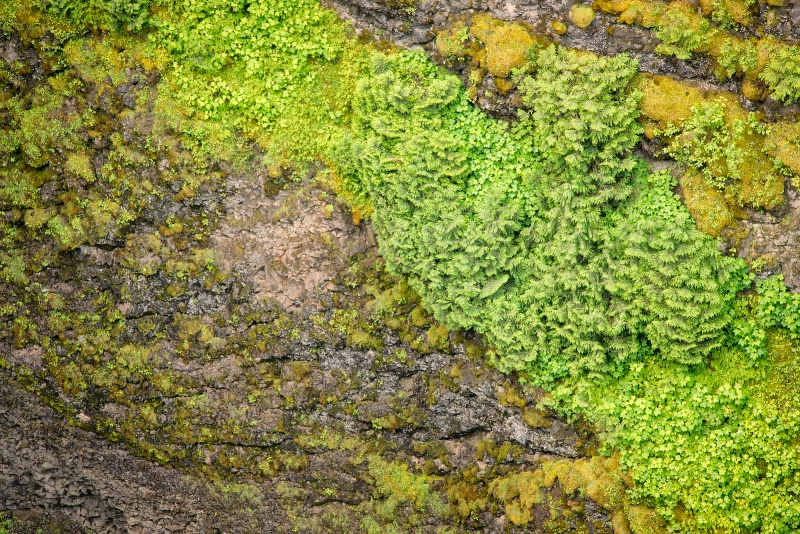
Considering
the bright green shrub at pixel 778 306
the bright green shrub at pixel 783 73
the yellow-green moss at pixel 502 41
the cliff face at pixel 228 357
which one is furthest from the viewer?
the cliff face at pixel 228 357

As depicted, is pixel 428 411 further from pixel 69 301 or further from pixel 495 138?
pixel 69 301

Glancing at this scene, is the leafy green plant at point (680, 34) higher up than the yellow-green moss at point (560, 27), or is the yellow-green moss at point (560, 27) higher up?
the leafy green plant at point (680, 34)

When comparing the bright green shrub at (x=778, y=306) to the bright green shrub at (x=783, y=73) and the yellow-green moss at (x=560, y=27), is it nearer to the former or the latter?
the bright green shrub at (x=783, y=73)

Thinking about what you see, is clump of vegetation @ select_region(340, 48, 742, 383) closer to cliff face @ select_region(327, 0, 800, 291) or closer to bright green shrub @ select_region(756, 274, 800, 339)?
cliff face @ select_region(327, 0, 800, 291)

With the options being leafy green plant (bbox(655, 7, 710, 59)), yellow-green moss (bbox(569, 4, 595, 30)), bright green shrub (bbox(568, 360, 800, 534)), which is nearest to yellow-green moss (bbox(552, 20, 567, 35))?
yellow-green moss (bbox(569, 4, 595, 30))

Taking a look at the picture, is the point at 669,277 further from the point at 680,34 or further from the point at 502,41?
the point at 502,41

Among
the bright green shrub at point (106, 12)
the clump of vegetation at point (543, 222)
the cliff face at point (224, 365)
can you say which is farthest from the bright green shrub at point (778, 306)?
the bright green shrub at point (106, 12)

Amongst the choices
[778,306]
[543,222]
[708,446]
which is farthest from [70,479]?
[778,306]

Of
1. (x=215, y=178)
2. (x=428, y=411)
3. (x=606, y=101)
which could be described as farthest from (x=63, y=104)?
(x=606, y=101)
